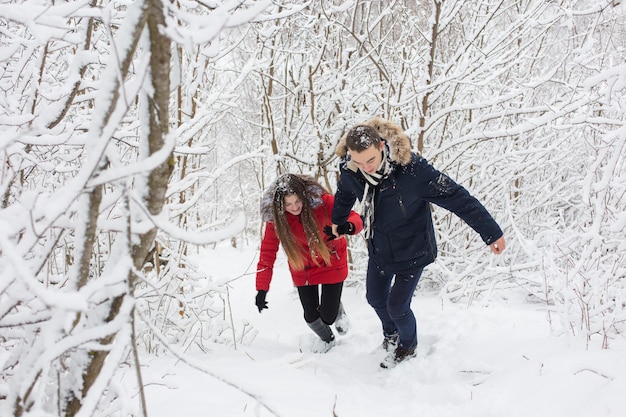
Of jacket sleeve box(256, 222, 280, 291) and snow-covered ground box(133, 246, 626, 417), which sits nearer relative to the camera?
snow-covered ground box(133, 246, 626, 417)

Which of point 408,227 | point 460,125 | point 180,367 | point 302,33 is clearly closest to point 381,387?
point 408,227

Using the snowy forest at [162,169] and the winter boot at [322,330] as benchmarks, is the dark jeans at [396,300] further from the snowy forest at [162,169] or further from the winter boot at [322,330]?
the snowy forest at [162,169]

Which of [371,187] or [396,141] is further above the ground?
[396,141]

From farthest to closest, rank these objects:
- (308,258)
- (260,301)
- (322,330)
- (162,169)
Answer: (322,330), (308,258), (260,301), (162,169)

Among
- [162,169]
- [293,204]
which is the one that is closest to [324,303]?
[293,204]

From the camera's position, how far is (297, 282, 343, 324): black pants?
10.6 feet

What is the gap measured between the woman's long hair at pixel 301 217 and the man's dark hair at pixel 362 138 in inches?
25.9

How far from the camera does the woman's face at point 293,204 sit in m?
2.96

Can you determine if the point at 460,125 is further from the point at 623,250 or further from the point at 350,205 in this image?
the point at 623,250

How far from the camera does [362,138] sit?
8.03ft

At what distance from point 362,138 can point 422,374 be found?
155cm

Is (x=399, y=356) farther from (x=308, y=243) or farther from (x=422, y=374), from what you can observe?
(x=308, y=243)

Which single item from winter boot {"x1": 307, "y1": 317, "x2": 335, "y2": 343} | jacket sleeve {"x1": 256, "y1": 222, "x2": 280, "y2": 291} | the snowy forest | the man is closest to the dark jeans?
the man

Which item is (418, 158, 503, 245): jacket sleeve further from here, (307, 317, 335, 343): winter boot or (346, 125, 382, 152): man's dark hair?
(307, 317, 335, 343): winter boot
